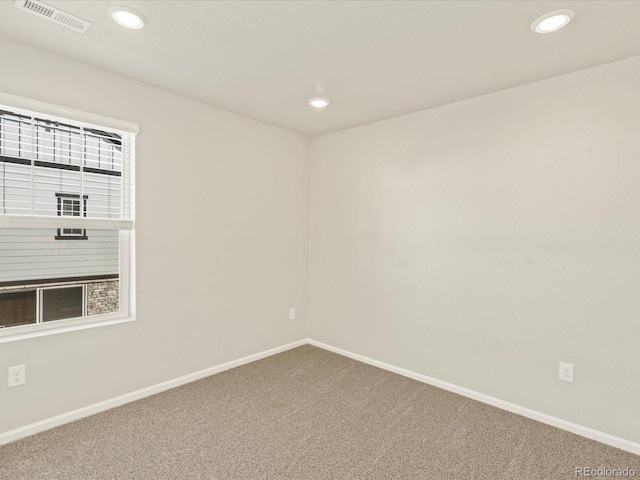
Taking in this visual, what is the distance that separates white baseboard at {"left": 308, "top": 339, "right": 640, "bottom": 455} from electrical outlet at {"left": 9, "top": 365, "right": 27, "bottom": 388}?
2.68 m

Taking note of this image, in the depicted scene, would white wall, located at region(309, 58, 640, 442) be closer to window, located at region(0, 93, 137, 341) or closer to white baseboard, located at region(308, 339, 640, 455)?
white baseboard, located at region(308, 339, 640, 455)

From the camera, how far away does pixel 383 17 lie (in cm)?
180

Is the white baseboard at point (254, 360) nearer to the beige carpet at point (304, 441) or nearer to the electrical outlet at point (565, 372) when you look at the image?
the beige carpet at point (304, 441)

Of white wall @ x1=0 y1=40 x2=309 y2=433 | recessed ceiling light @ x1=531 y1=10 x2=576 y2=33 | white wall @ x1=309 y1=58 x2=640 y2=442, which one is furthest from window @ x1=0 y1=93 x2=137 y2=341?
recessed ceiling light @ x1=531 y1=10 x2=576 y2=33

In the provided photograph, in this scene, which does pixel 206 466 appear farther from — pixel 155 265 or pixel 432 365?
pixel 432 365

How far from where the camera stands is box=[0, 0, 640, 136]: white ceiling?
176 cm

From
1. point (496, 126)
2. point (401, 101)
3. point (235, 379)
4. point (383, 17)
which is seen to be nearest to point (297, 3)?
point (383, 17)

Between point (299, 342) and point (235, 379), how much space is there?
108cm

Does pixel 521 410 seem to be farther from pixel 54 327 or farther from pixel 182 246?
pixel 54 327

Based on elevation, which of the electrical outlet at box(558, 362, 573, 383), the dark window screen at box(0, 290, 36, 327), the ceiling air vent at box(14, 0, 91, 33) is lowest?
the electrical outlet at box(558, 362, 573, 383)

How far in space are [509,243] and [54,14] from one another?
3.18m

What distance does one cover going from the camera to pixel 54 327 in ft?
7.85

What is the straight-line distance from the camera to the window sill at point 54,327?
7.18 feet

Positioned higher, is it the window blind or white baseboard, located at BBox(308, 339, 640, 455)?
the window blind
